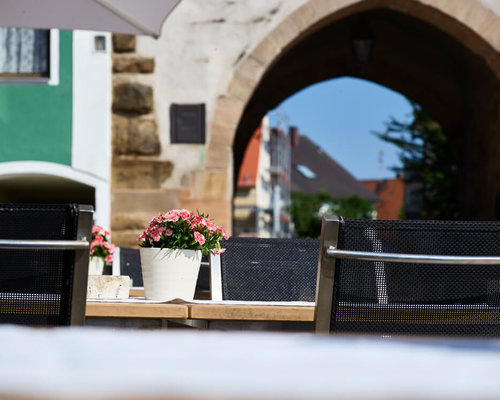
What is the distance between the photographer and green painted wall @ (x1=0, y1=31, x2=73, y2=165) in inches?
320

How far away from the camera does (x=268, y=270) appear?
3289 millimetres

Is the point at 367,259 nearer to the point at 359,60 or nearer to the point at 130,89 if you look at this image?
the point at 130,89

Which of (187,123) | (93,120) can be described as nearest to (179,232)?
(187,123)

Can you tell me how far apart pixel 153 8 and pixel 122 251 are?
1741 millimetres

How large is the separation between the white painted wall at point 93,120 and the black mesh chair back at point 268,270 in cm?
485

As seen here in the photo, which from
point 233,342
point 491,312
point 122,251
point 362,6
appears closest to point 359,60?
point 362,6

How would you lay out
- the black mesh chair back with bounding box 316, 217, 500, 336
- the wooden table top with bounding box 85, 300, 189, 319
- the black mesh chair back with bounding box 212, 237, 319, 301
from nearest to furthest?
the black mesh chair back with bounding box 316, 217, 500, 336, the wooden table top with bounding box 85, 300, 189, 319, the black mesh chair back with bounding box 212, 237, 319, 301

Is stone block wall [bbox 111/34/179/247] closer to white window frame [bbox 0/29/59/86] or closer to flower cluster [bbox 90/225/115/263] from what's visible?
white window frame [bbox 0/29/59/86]

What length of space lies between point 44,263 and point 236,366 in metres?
1.68

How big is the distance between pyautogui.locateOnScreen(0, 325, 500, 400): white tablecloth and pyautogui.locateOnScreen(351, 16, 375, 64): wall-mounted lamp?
10.3 meters

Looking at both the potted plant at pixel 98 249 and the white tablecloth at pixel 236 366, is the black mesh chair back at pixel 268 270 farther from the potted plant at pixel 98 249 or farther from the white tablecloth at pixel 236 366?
the white tablecloth at pixel 236 366

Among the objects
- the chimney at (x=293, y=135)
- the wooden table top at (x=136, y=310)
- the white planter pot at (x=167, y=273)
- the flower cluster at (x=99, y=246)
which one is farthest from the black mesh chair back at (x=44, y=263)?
the chimney at (x=293, y=135)

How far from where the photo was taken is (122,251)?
4.73 metres

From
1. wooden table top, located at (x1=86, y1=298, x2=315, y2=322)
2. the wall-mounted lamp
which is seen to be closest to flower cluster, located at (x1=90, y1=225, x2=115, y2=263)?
wooden table top, located at (x1=86, y1=298, x2=315, y2=322)
